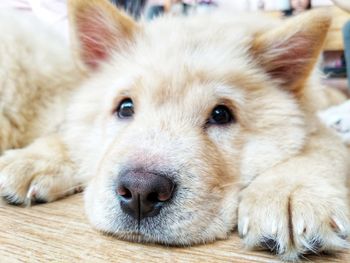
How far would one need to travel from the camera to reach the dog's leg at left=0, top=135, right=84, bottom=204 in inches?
61.3

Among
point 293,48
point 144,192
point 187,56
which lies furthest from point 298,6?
point 144,192

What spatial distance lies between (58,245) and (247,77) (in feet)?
2.90

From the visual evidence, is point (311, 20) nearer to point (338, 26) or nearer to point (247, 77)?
point (247, 77)

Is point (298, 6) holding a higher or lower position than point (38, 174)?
lower

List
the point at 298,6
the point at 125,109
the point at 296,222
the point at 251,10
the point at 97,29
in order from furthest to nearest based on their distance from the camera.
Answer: the point at 298,6 → the point at 251,10 → the point at 97,29 → the point at 125,109 → the point at 296,222

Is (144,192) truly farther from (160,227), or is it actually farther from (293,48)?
(293,48)

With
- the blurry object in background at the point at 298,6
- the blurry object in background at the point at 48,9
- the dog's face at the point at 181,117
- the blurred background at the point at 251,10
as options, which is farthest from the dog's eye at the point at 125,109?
the blurry object in background at the point at 298,6

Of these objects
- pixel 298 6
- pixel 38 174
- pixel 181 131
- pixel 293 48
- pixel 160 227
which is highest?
pixel 293 48

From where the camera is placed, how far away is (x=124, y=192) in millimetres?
1220

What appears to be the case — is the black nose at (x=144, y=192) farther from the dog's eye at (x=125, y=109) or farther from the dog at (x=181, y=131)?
the dog's eye at (x=125, y=109)

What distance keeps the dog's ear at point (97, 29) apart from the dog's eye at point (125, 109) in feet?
0.98

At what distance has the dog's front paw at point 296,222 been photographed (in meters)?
1.12

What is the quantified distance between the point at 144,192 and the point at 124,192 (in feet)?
0.27

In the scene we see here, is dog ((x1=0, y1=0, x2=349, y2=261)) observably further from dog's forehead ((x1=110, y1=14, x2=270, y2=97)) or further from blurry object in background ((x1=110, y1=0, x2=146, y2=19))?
blurry object in background ((x1=110, y1=0, x2=146, y2=19))
